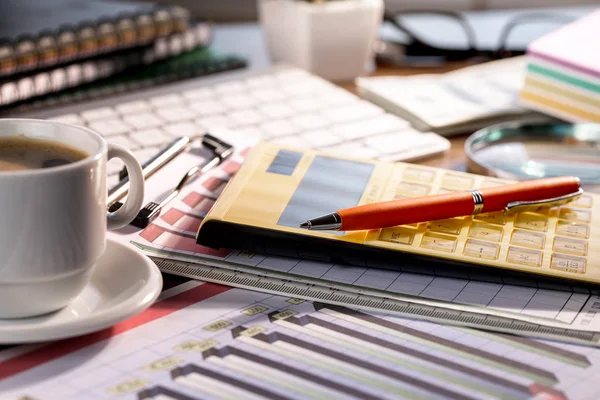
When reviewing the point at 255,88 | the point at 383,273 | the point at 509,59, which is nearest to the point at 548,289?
the point at 383,273

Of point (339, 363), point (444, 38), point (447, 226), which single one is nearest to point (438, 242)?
point (447, 226)

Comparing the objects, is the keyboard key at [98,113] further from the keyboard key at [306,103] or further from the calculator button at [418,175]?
the calculator button at [418,175]

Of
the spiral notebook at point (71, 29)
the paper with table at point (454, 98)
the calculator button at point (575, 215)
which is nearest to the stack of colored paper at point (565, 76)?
the paper with table at point (454, 98)

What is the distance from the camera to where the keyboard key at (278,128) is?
2.52 feet

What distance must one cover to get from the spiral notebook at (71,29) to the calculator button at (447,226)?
1.78 ft

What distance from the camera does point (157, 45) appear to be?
1.01 metres

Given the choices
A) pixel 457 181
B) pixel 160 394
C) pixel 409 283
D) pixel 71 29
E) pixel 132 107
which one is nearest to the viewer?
pixel 160 394

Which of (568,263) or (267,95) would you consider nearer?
(568,263)

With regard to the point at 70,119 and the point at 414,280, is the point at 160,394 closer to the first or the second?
the point at 414,280

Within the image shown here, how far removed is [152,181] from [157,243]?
0.32ft

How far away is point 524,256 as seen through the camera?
0.52 m

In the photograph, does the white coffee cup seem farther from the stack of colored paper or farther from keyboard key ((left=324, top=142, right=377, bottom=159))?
the stack of colored paper

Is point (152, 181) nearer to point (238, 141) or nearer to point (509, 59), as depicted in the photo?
point (238, 141)

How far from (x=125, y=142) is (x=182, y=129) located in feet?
0.20
